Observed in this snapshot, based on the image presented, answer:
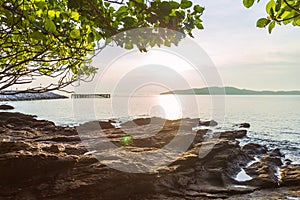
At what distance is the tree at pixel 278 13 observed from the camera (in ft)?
8.25

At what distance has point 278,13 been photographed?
2.58 m

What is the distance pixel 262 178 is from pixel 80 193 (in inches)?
465

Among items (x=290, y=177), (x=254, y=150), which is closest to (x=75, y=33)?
(x=290, y=177)

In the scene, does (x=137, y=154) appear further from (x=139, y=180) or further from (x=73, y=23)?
(x=73, y=23)

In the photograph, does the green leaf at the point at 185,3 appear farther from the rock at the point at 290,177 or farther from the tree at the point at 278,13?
the rock at the point at 290,177

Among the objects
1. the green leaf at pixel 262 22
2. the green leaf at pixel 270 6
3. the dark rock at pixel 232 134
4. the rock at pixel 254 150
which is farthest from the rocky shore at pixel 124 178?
the dark rock at pixel 232 134

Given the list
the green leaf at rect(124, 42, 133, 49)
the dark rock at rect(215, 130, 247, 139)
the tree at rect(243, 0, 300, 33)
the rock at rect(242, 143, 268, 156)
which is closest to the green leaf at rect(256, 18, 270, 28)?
the tree at rect(243, 0, 300, 33)

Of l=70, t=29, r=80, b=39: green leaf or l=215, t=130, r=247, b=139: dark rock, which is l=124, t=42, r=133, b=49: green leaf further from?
l=215, t=130, r=247, b=139: dark rock

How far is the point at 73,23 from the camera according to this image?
4.87 meters

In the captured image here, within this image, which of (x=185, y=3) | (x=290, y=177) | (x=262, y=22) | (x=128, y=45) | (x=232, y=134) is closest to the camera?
(x=262, y=22)

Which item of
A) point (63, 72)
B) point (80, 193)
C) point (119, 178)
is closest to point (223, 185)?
point (119, 178)

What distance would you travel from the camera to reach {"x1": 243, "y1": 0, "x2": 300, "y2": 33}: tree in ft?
8.25

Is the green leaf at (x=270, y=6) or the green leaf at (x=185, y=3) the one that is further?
the green leaf at (x=185, y=3)

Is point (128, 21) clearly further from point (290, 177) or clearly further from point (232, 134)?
point (232, 134)
